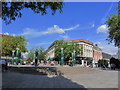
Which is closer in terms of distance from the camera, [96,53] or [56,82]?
[56,82]

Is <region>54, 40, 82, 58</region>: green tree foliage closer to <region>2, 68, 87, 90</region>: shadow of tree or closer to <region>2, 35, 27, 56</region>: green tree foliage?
<region>2, 35, 27, 56</region>: green tree foliage

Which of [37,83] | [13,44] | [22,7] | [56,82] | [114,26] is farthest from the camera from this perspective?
[13,44]

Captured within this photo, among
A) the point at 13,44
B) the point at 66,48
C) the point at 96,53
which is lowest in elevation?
the point at 96,53

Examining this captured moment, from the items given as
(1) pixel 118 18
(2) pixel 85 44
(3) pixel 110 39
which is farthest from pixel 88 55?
(1) pixel 118 18

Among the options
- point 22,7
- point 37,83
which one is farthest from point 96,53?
point 22,7

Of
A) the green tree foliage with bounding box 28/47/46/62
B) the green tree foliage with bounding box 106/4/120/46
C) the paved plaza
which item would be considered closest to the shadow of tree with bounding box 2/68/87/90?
the paved plaza

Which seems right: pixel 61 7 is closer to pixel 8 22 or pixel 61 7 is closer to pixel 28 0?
pixel 28 0

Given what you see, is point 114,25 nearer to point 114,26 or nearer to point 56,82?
point 114,26

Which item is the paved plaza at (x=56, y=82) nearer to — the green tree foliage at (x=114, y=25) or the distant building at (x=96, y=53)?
the green tree foliage at (x=114, y=25)

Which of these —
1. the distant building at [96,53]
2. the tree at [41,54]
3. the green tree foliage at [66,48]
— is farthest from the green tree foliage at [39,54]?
the distant building at [96,53]

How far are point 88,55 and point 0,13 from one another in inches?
3264

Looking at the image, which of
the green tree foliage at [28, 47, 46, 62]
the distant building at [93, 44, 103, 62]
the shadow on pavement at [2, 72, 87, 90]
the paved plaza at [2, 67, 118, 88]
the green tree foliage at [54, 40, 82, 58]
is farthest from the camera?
the distant building at [93, 44, 103, 62]

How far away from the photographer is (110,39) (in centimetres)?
3475

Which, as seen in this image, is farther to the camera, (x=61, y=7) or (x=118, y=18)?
(x=118, y=18)
